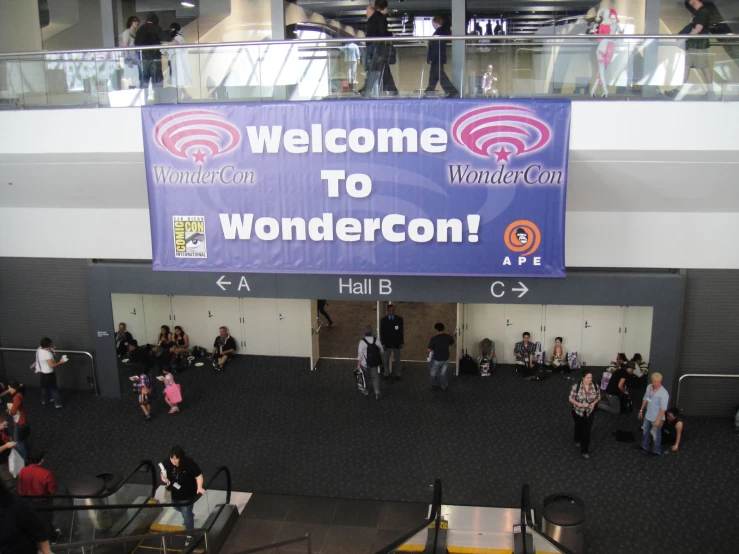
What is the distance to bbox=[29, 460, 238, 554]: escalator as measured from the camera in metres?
7.11

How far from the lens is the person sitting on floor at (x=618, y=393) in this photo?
1142 cm

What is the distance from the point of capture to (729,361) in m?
11.2

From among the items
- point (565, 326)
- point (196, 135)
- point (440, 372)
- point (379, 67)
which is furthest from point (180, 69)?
point (565, 326)

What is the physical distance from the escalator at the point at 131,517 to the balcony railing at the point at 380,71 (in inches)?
218

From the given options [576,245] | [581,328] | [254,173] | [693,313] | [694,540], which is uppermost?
[254,173]

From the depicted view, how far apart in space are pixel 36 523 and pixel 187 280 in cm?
627

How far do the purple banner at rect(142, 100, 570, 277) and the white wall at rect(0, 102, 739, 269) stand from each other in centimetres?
48

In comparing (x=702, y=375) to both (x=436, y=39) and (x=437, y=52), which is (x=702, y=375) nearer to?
(x=437, y=52)

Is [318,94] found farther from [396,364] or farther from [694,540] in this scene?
[694,540]

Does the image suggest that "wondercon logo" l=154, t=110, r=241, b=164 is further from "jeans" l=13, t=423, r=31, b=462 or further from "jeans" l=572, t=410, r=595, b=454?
"jeans" l=572, t=410, r=595, b=454

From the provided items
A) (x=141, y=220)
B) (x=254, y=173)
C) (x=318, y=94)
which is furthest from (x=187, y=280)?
(x=318, y=94)

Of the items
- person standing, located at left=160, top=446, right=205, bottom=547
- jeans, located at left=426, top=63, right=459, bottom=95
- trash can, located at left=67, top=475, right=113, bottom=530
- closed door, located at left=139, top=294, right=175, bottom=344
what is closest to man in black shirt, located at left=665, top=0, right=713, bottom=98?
jeans, located at left=426, top=63, right=459, bottom=95

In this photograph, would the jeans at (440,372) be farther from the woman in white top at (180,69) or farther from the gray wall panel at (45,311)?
the gray wall panel at (45,311)

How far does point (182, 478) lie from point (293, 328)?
6885mm
